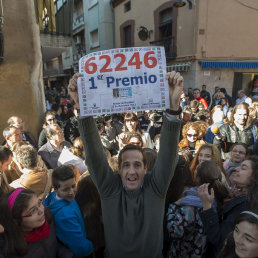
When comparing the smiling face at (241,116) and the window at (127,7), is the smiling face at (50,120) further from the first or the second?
the window at (127,7)

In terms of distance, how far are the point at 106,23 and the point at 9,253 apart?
17.5 meters

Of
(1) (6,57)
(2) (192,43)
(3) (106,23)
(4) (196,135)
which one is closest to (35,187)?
(4) (196,135)

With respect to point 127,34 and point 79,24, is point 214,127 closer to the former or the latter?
point 127,34

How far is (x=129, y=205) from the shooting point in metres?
1.33

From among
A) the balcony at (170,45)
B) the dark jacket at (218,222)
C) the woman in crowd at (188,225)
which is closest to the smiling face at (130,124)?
the woman in crowd at (188,225)

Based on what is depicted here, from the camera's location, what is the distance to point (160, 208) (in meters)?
1.35


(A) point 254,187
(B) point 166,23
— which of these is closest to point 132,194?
(A) point 254,187

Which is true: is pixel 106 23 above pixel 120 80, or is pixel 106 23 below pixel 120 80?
above

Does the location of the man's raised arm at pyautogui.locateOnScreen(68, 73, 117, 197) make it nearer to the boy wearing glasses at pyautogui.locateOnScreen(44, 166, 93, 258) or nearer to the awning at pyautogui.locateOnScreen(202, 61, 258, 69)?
the boy wearing glasses at pyautogui.locateOnScreen(44, 166, 93, 258)

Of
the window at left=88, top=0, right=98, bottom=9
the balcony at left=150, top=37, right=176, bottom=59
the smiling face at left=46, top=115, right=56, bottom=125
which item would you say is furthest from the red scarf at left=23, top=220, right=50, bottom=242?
the window at left=88, top=0, right=98, bottom=9

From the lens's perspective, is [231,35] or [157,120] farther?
[231,35]

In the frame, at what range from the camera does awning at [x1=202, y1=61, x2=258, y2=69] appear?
10445 mm

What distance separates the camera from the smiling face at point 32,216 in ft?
4.33

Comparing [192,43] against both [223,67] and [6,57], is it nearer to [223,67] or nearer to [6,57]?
[223,67]
